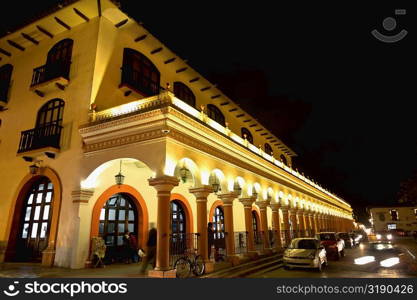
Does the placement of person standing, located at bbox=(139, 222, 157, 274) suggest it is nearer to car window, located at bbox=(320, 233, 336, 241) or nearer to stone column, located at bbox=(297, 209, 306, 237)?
car window, located at bbox=(320, 233, 336, 241)

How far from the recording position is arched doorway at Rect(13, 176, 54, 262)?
38.0 feet

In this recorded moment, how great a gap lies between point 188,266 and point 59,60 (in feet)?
36.0

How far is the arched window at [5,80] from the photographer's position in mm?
15102

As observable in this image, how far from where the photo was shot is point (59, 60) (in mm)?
13078

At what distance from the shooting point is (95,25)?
12.8m

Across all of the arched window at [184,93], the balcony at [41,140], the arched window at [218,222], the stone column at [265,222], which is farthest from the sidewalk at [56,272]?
the arched window at [184,93]

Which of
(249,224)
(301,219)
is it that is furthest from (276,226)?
(301,219)

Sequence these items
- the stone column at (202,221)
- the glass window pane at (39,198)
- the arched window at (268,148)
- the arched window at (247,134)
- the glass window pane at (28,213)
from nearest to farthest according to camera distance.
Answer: the stone column at (202,221)
the glass window pane at (39,198)
the glass window pane at (28,213)
the arched window at (247,134)
the arched window at (268,148)

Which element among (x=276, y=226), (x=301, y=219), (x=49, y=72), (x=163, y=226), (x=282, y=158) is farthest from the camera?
(x=282, y=158)

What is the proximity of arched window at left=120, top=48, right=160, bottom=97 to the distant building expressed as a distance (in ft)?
206

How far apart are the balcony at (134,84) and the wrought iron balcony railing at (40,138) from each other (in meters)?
3.36

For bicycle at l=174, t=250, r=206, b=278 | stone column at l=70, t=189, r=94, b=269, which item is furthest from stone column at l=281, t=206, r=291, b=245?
stone column at l=70, t=189, r=94, b=269

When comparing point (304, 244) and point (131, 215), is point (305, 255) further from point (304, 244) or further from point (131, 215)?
point (131, 215)

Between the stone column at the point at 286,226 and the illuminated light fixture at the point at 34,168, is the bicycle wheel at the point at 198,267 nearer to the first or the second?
the illuminated light fixture at the point at 34,168
